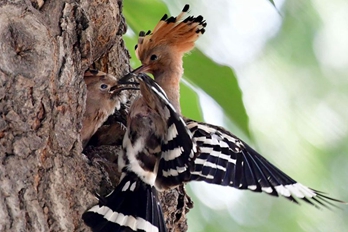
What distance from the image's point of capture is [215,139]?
1824mm

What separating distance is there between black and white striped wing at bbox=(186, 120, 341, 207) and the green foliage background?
0.12ft

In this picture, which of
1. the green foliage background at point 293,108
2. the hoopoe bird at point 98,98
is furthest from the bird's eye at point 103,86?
the green foliage background at point 293,108

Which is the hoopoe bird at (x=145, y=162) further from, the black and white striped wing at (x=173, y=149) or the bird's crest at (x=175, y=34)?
the bird's crest at (x=175, y=34)

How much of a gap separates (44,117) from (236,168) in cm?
69

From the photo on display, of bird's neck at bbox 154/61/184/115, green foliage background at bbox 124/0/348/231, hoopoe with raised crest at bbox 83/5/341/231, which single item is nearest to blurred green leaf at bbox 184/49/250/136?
green foliage background at bbox 124/0/348/231

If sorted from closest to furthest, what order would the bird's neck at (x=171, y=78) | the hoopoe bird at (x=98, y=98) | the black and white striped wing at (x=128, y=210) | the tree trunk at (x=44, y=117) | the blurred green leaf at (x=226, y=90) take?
the tree trunk at (x=44, y=117) → the black and white striped wing at (x=128, y=210) → the blurred green leaf at (x=226, y=90) → the hoopoe bird at (x=98, y=98) → the bird's neck at (x=171, y=78)

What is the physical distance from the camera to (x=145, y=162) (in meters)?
1.65

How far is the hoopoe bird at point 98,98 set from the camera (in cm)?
182

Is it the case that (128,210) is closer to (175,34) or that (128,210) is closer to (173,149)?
(173,149)

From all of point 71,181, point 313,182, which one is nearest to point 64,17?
point 71,181

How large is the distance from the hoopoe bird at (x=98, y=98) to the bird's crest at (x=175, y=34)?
Result: 0.78ft

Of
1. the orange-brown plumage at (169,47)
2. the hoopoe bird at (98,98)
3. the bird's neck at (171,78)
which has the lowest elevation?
the hoopoe bird at (98,98)

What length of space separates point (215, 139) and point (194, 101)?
17 cm

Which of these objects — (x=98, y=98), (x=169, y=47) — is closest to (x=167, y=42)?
(x=169, y=47)
